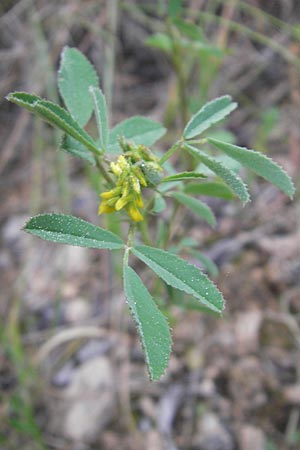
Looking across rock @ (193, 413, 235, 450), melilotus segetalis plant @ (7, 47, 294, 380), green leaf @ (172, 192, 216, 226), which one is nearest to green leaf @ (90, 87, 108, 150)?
melilotus segetalis plant @ (7, 47, 294, 380)

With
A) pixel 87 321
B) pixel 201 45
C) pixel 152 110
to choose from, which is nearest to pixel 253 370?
pixel 87 321

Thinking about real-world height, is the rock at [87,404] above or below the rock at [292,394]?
above

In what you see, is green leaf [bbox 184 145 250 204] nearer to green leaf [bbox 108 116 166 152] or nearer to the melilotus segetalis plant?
the melilotus segetalis plant

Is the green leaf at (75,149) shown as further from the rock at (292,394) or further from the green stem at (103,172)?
the rock at (292,394)

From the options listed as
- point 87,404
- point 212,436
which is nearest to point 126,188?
point 212,436

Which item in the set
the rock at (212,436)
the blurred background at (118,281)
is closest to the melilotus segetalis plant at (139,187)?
the blurred background at (118,281)

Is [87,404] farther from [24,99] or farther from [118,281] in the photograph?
[24,99]

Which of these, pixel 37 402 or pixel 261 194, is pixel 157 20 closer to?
pixel 261 194
